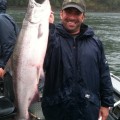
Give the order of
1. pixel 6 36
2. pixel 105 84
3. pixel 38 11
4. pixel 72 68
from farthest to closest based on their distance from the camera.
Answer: pixel 6 36
pixel 105 84
pixel 72 68
pixel 38 11

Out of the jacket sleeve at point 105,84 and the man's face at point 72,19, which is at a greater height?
the man's face at point 72,19

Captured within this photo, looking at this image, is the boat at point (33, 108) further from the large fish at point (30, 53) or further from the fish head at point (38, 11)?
the fish head at point (38, 11)

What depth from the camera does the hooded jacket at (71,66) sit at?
3.57 m

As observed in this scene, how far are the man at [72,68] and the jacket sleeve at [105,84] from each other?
3cm

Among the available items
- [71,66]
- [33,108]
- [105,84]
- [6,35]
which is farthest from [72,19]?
[33,108]

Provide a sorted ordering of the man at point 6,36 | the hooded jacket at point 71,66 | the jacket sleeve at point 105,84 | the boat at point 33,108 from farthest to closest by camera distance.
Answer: the man at point 6,36, the boat at point 33,108, the jacket sleeve at point 105,84, the hooded jacket at point 71,66

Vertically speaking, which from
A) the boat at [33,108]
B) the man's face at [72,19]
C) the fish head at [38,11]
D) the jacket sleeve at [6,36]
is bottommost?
the boat at [33,108]

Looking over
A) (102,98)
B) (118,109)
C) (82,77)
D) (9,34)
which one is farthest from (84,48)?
(118,109)

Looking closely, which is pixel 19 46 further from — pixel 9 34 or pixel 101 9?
pixel 101 9

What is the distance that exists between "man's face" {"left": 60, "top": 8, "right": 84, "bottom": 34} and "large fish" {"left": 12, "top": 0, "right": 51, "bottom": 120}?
1.18 ft

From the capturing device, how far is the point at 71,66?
3568 millimetres

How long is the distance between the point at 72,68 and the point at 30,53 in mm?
468

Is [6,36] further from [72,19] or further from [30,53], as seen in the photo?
[30,53]

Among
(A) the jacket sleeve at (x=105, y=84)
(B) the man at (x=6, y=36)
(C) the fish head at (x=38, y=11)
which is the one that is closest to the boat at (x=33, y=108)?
(B) the man at (x=6, y=36)
